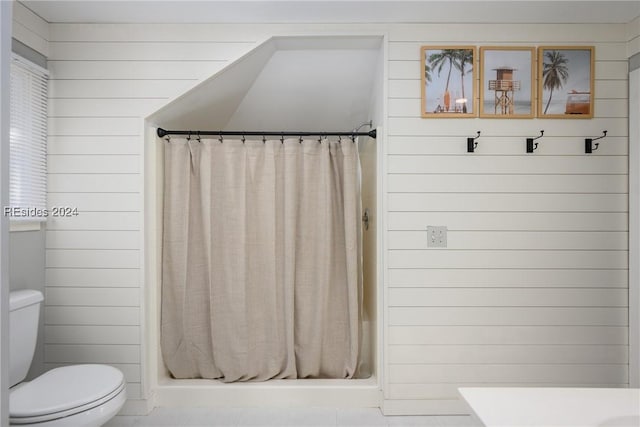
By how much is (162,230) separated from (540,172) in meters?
2.24

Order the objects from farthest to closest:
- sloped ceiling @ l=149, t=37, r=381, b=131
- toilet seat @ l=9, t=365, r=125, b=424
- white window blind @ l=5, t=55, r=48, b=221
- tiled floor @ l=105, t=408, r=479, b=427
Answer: sloped ceiling @ l=149, t=37, r=381, b=131, tiled floor @ l=105, t=408, r=479, b=427, white window blind @ l=5, t=55, r=48, b=221, toilet seat @ l=9, t=365, r=125, b=424

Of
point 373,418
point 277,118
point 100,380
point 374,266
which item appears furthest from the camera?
point 277,118

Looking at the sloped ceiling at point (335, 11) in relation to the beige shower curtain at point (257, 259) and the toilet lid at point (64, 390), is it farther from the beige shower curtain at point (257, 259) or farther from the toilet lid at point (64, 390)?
the toilet lid at point (64, 390)

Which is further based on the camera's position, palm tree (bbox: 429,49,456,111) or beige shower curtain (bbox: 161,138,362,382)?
beige shower curtain (bbox: 161,138,362,382)

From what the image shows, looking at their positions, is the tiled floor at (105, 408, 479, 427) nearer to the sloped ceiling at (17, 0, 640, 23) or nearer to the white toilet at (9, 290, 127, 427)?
the white toilet at (9, 290, 127, 427)

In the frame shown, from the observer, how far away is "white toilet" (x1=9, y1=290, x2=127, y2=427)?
5.70ft

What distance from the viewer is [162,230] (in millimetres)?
2629

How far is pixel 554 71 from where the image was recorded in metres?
2.45

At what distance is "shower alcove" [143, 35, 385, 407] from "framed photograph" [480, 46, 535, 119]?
23.1 inches

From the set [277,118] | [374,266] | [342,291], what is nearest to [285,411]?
[342,291]

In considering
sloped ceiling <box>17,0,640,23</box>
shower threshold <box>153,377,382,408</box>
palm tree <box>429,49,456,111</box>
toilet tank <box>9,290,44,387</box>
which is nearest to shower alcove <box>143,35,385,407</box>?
shower threshold <box>153,377,382,408</box>

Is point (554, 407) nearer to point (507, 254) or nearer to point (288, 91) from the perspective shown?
point (507, 254)

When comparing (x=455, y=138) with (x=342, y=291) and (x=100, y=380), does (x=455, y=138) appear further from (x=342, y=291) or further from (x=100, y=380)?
(x=100, y=380)

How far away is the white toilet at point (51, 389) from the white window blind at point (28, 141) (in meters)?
0.48
